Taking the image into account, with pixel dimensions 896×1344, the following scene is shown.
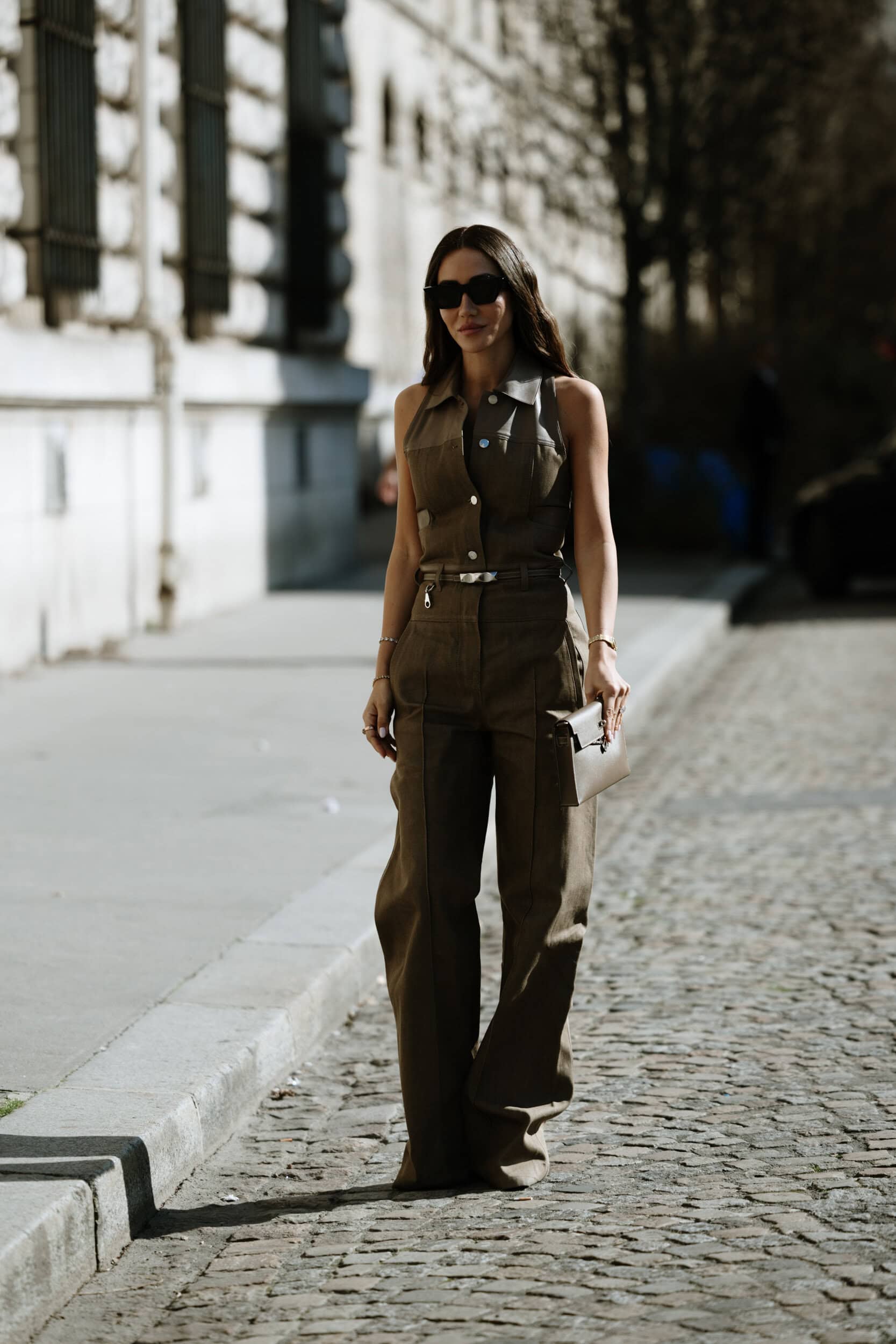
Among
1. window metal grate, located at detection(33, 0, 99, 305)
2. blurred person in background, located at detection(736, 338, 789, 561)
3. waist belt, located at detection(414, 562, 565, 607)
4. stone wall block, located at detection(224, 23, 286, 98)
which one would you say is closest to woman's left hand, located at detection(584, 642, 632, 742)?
waist belt, located at detection(414, 562, 565, 607)

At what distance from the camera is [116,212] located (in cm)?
1203

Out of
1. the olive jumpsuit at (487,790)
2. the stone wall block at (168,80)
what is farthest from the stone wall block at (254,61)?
the olive jumpsuit at (487,790)

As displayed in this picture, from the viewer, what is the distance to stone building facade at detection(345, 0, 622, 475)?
21.4 meters

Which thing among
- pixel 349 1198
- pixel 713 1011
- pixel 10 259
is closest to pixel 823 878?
pixel 713 1011

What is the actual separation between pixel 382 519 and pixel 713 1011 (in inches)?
771

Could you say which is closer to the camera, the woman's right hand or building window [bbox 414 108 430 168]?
the woman's right hand

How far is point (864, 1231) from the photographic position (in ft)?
12.1

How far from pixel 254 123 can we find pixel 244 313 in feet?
4.32

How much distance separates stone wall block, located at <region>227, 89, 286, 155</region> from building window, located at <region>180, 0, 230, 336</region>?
254 millimetres

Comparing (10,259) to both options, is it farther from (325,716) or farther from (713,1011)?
(713,1011)

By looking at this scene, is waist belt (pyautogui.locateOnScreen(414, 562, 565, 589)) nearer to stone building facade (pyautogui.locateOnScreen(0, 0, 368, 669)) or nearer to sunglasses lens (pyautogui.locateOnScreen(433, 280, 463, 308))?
sunglasses lens (pyautogui.locateOnScreen(433, 280, 463, 308))

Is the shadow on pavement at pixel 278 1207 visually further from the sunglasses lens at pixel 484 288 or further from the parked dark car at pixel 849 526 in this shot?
the parked dark car at pixel 849 526

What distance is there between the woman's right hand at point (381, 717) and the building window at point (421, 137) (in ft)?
80.9

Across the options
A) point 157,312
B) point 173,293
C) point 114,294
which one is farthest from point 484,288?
point 173,293
